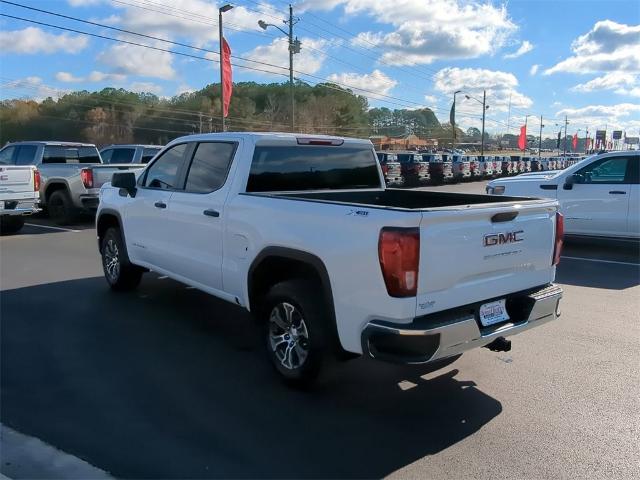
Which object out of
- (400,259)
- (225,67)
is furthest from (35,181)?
(225,67)

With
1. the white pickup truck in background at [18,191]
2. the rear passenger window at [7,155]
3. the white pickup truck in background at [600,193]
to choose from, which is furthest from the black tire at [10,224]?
the white pickup truck in background at [600,193]

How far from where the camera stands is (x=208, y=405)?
4023 mm

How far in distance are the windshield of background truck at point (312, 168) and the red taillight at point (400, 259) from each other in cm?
189

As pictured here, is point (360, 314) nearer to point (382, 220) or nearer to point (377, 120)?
point (382, 220)

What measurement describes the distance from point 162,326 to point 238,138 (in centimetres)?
208

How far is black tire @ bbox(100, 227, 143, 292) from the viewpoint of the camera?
6.87 metres

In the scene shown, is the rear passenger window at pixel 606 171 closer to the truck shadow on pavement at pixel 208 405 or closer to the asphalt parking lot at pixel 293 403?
the asphalt parking lot at pixel 293 403

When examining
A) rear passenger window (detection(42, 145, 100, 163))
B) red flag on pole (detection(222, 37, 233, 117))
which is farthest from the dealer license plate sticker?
red flag on pole (detection(222, 37, 233, 117))

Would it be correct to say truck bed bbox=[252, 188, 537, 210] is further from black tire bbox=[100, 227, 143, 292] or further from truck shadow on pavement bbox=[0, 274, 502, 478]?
black tire bbox=[100, 227, 143, 292]

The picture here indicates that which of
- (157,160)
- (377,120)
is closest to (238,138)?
(157,160)

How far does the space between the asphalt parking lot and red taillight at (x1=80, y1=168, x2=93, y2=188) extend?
7323 millimetres

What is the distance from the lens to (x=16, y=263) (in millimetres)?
9008

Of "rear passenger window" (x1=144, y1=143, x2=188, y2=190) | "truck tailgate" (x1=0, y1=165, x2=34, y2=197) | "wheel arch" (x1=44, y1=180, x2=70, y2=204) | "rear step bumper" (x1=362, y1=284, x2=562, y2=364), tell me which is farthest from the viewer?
"wheel arch" (x1=44, y1=180, x2=70, y2=204)

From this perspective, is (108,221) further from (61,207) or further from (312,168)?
(61,207)
